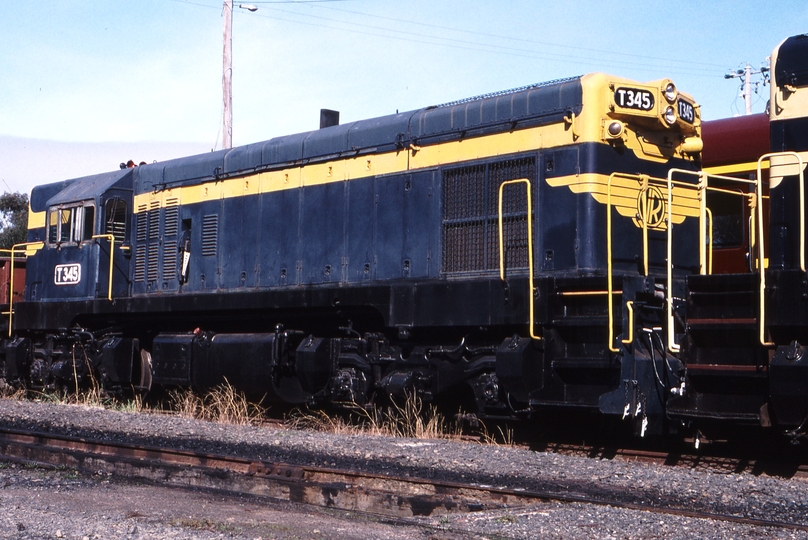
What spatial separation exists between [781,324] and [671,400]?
1040 mm

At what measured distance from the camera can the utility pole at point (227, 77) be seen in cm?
1891

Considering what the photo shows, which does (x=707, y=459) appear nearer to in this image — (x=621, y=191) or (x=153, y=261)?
(x=621, y=191)

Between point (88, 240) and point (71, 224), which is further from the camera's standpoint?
point (71, 224)

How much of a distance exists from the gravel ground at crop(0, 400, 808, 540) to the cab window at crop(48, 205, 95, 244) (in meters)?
4.85

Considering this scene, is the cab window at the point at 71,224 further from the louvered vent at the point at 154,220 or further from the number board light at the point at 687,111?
the number board light at the point at 687,111

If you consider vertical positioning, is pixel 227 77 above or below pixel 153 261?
above

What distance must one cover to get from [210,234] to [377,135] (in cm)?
303

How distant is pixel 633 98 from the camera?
8398 millimetres

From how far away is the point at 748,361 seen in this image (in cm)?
675

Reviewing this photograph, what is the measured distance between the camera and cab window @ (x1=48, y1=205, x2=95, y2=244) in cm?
1313

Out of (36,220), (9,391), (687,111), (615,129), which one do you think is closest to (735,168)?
(687,111)

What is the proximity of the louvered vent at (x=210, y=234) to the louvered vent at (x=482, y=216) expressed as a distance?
3737 mm

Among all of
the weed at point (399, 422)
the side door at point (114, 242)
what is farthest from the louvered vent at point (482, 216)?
the side door at point (114, 242)

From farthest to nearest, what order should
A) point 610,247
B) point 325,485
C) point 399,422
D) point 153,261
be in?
point 153,261 < point 399,422 < point 610,247 < point 325,485
